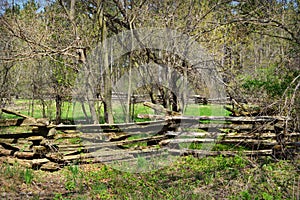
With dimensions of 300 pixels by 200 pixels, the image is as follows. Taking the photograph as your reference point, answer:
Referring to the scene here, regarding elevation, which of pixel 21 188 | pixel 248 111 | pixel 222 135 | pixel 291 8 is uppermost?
pixel 291 8

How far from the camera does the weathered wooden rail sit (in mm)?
6062

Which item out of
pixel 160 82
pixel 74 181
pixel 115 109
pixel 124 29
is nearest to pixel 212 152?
pixel 160 82

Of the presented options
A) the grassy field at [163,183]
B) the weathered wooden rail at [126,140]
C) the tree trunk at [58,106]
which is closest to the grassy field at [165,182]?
the grassy field at [163,183]

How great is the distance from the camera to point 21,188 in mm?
4707

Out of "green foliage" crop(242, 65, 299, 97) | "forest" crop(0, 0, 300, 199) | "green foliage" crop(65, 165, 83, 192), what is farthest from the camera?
"green foliage" crop(242, 65, 299, 97)

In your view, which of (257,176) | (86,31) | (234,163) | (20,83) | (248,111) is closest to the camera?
(257,176)

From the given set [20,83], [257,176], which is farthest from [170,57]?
→ [20,83]

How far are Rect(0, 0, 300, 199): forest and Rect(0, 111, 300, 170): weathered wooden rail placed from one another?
5 centimetres

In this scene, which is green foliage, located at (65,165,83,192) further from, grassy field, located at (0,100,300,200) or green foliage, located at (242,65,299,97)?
green foliage, located at (242,65,299,97)

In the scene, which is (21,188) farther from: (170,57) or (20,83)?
(20,83)

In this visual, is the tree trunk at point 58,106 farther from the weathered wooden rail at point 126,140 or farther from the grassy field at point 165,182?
the grassy field at point 165,182

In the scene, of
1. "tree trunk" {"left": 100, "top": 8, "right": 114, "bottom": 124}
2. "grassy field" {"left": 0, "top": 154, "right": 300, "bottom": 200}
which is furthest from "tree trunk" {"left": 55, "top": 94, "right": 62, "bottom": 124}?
"grassy field" {"left": 0, "top": 154, "right": 300, "bottom": 200}

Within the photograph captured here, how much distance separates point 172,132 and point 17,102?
9.24m

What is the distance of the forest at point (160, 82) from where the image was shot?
4.94 metres
